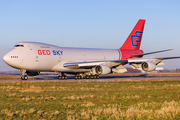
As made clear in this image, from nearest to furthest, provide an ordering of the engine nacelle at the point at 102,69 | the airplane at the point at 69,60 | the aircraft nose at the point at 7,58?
the aircraft nose at the point at 7,58 < the airplane at the point at 69,60 < the engine nacelle at the point at 102,69

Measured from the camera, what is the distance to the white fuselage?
31812mm

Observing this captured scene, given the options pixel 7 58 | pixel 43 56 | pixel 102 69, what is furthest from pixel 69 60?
pixel 7 58

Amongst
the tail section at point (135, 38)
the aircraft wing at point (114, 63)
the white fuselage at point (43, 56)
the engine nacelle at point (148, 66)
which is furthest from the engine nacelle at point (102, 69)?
the tail section at point (135, 38)

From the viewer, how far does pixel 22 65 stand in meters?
32.0

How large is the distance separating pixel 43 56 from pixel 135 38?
18.9 meters

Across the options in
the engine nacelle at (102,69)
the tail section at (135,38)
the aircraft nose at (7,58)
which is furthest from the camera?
the tail section at (135,38)

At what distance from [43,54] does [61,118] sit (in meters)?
25.4

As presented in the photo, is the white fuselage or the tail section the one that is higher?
the tail section

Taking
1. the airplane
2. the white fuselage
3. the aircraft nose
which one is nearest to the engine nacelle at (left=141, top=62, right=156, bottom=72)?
the airplane

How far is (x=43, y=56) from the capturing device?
3353cm

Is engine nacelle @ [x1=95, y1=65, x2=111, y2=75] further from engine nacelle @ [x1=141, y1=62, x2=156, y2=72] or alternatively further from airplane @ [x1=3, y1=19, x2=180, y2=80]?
engine nacelle @ [x1=141, y1=62, x2=156, y2=72]

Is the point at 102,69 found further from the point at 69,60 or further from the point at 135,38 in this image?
the point at 135,38

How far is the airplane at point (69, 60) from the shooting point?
3228cm

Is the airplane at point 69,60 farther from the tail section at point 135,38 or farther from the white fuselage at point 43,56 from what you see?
the tail section at point 135,38
